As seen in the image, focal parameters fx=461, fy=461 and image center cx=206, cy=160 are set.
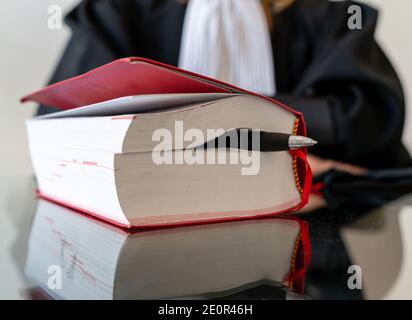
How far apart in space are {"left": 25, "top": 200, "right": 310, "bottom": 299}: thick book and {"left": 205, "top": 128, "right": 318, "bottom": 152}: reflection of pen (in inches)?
3.1

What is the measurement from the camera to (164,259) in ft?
1.09

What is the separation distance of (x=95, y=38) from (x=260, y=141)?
857mm

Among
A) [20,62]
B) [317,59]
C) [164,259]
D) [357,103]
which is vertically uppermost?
[20,62]

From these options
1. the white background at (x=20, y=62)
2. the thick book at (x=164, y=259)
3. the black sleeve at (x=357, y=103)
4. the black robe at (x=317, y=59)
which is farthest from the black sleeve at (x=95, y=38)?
the thick book at (x=164, y=259)

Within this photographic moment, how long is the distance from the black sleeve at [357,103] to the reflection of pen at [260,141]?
579 mm

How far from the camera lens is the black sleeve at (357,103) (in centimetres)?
103

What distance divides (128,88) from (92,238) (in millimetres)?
137

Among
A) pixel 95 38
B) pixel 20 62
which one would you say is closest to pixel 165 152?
pixel 95 38

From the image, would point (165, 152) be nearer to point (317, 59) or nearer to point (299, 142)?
point (299, 142)

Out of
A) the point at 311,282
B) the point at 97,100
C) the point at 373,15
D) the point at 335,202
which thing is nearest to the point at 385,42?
the point at 373,15

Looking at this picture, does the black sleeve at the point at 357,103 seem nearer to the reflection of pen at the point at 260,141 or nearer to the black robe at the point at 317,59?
the black robe at the point at 317,59

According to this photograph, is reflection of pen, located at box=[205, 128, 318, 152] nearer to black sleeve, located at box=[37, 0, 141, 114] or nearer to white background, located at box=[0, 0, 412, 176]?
black sleeve, located at box=[37, 0, 141, 114]
